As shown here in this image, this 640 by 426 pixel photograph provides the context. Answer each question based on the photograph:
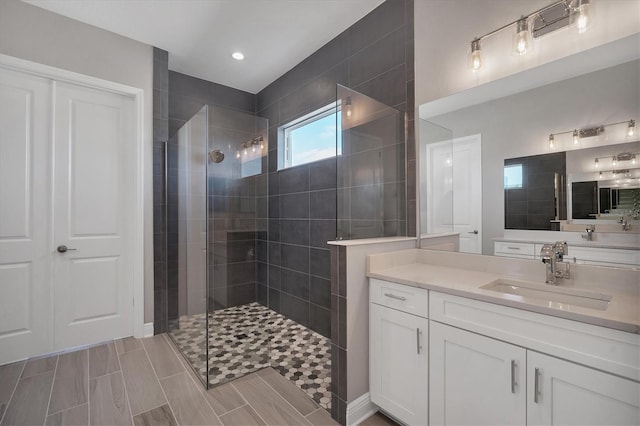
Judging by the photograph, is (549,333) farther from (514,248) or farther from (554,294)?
(514,248)

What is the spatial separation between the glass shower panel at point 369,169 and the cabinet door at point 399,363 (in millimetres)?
604

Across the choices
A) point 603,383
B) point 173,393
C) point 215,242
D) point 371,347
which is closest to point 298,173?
point 215,242

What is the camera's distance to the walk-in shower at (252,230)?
2051mm

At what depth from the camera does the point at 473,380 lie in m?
1.24

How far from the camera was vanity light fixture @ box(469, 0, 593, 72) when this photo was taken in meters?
1.36

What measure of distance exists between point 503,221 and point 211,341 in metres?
2.21

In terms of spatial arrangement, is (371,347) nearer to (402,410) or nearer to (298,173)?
(402,410)

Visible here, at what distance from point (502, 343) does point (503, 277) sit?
0.56 metres

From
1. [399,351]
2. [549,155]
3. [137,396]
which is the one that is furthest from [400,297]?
[137,396]

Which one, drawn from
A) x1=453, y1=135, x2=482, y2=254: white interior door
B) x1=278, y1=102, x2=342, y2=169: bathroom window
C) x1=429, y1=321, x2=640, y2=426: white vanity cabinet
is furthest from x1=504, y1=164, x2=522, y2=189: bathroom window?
x1=278, y1=102, x2=342, y2=169: bathroom window

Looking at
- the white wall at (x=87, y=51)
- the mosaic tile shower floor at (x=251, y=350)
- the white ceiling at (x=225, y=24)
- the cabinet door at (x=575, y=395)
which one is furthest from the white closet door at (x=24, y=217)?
the cabinet door at (x=575, y=395)

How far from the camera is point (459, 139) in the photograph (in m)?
1.90

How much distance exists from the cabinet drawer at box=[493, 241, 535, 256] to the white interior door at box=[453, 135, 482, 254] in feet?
0.33

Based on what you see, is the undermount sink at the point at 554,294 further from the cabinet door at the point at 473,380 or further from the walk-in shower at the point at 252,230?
the walk-in shower at the point at 252,230
